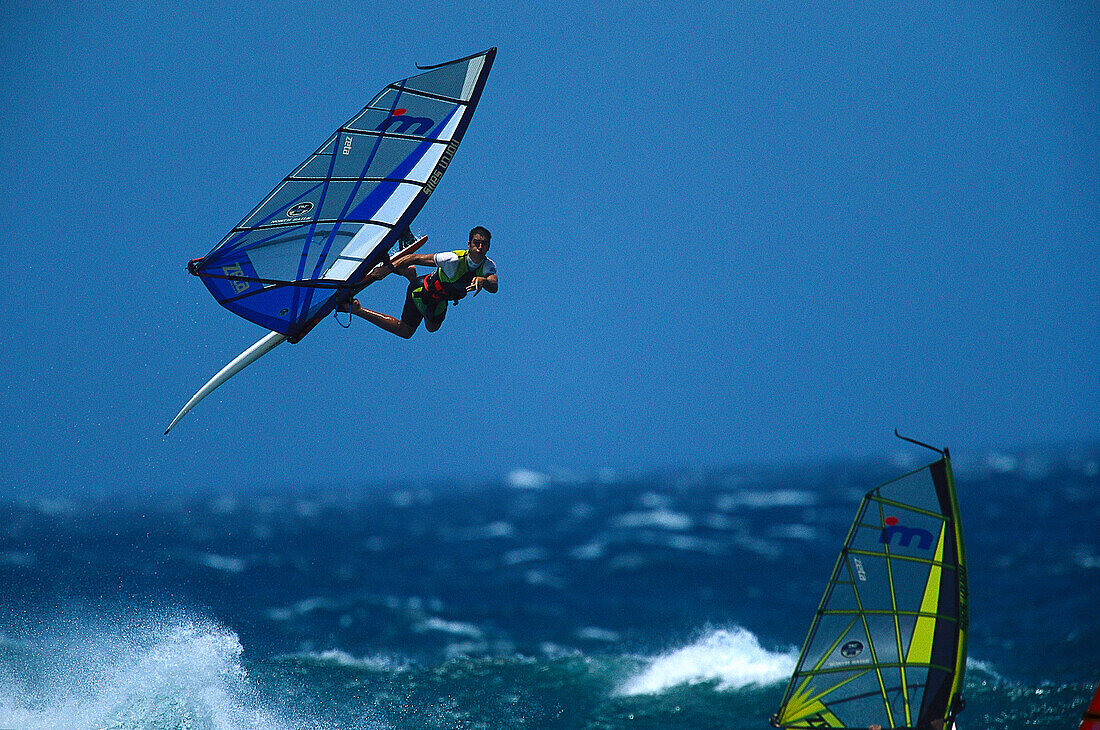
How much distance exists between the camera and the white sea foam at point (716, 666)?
1869 centimetres

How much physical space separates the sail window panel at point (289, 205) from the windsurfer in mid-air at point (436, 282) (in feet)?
4.09

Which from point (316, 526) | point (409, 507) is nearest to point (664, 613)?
point (316, 526)

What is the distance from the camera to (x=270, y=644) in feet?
69.8

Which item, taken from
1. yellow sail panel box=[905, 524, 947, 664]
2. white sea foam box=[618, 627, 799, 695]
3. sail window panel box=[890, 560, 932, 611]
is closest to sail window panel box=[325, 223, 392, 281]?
sail window panel box=[890, 560, 932, 611]

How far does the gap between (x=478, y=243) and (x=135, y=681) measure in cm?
1007

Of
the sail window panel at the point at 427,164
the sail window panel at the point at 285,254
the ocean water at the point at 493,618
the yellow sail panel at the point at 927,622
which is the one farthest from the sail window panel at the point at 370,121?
the ocean water at the point at 493,618

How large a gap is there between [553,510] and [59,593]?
4143 cm

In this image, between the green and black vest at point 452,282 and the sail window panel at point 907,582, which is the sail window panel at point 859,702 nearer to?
the sail window panel at point 907,582

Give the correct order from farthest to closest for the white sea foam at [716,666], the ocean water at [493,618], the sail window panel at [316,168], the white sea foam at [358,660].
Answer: the white sea foam at [358,660], the white sea foam at [716,666], the ocean water at [493,618], the sail window panel at [316,168]

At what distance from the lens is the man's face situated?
11.0 meters

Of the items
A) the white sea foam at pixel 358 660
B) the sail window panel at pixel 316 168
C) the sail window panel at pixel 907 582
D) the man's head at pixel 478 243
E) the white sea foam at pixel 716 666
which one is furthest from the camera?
the white sea foam at pixel 358 660

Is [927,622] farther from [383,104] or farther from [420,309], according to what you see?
[383,104]

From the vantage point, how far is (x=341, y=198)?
38.8ft

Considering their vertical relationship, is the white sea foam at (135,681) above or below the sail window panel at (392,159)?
below
